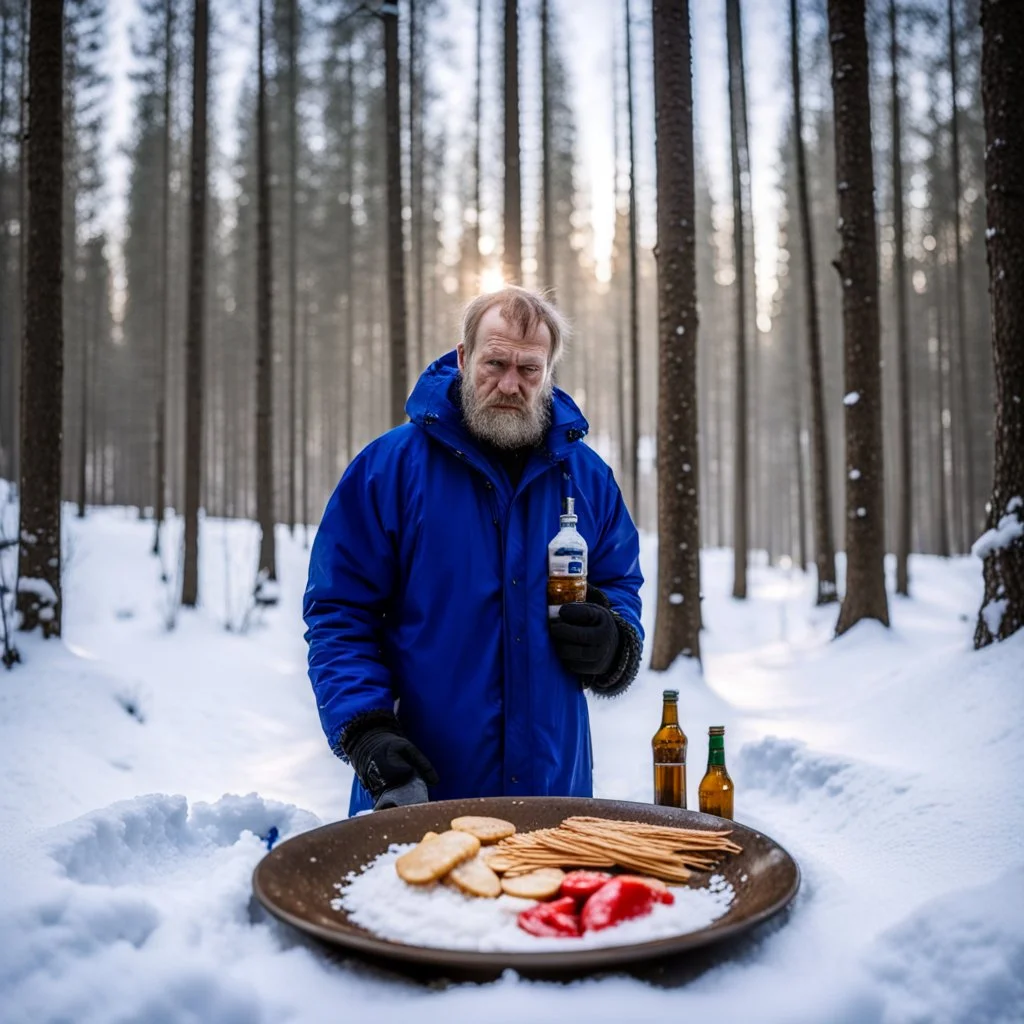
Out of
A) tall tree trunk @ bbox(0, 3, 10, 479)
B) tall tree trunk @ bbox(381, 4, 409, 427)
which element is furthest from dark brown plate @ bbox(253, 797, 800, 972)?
tall tree trunk @ bbox(0, 3, 10, 479)

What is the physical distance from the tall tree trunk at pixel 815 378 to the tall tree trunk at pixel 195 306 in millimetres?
10538

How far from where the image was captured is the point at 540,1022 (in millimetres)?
1359

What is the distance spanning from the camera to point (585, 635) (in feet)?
8.81

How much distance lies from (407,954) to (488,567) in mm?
1464

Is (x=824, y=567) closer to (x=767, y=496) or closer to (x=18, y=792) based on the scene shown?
(x=18, y=792)

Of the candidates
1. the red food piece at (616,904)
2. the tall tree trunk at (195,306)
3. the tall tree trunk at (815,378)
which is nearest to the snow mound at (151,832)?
the red food piece at (616,904)

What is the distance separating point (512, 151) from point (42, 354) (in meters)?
7.37

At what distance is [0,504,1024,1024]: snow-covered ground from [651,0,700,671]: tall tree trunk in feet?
4.05

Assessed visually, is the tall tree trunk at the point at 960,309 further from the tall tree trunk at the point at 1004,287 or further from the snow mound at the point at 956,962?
the snow mound at the point at 956,962

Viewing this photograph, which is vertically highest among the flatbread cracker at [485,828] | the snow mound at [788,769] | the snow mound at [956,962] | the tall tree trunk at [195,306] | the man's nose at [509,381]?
the tall tree trunk at [195,306]

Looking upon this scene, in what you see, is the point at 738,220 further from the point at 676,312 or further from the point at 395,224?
the point at 676,312

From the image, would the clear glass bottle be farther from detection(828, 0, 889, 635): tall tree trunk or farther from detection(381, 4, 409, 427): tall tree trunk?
detection(381, 4, 409, 427): tall tree trunk

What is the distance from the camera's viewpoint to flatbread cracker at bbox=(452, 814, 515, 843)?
2061 mm

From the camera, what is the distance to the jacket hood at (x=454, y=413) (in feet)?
9.36
